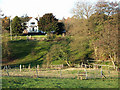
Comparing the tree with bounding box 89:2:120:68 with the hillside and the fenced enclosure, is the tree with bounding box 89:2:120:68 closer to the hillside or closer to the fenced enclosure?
the fenced enclosure

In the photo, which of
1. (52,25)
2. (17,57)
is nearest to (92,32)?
(17,57)

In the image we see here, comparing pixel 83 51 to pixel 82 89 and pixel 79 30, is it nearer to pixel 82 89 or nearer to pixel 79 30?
pixel 79 30

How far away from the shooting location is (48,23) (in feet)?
232

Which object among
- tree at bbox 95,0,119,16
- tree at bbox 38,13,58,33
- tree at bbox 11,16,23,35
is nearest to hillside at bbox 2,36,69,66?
tree at bbox 38,13,58,33

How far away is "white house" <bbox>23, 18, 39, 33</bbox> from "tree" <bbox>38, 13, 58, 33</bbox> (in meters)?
10.3

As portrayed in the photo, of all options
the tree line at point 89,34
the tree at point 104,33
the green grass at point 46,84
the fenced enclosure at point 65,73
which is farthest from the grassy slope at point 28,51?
the green grass at point 46,84

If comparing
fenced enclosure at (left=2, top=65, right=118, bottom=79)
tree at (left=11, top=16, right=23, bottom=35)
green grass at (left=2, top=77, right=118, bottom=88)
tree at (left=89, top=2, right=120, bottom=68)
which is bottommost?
fenced enclosure at (left=2, top=65, right=118, bottom=79)

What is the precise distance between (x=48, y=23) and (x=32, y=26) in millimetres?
13032

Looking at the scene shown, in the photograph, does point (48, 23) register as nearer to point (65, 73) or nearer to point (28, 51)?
point (28, 51)

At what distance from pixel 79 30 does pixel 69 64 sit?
1075cm

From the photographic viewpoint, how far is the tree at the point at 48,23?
225ft

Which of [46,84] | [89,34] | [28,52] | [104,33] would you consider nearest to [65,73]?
[46,84]

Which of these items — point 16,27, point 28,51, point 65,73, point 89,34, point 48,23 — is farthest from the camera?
point 16,27

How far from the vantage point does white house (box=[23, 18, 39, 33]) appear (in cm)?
8132
